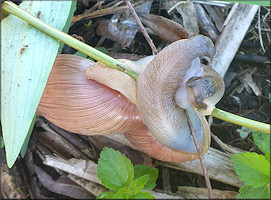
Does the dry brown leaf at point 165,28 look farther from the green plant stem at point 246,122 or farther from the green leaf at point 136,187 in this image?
the green leaf at point 136,187

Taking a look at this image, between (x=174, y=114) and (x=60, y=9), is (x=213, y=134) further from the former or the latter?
(x=60, y=9)

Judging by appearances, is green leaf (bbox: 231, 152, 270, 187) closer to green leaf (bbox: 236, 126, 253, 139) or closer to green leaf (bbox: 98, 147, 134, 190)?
green leaf (bbox: 98, 147, 134, 190)

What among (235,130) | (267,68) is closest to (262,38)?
(267,68)

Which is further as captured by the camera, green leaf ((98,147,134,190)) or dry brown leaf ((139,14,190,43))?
dry brown leaf ((139,14,190,43))

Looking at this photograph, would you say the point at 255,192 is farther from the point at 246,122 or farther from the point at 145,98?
the point at 145,98

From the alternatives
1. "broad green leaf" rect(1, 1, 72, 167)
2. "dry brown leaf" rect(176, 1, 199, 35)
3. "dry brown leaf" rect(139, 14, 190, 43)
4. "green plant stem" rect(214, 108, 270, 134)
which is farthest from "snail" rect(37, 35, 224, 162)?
"dry brown leaf" rect(176, 1, 199, 35)

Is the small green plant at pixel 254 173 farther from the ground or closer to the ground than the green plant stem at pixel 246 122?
closer to the ground

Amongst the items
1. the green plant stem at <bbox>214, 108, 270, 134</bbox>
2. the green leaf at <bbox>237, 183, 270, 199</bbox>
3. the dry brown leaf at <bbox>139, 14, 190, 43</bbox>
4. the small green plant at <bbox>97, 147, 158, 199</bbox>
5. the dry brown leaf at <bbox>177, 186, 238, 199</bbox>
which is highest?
the dry brown leaf at <bbox>139, 14, 190, 43</bbox>

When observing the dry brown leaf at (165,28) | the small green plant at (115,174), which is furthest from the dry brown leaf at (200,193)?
the dry brown leaf at (165,28)
